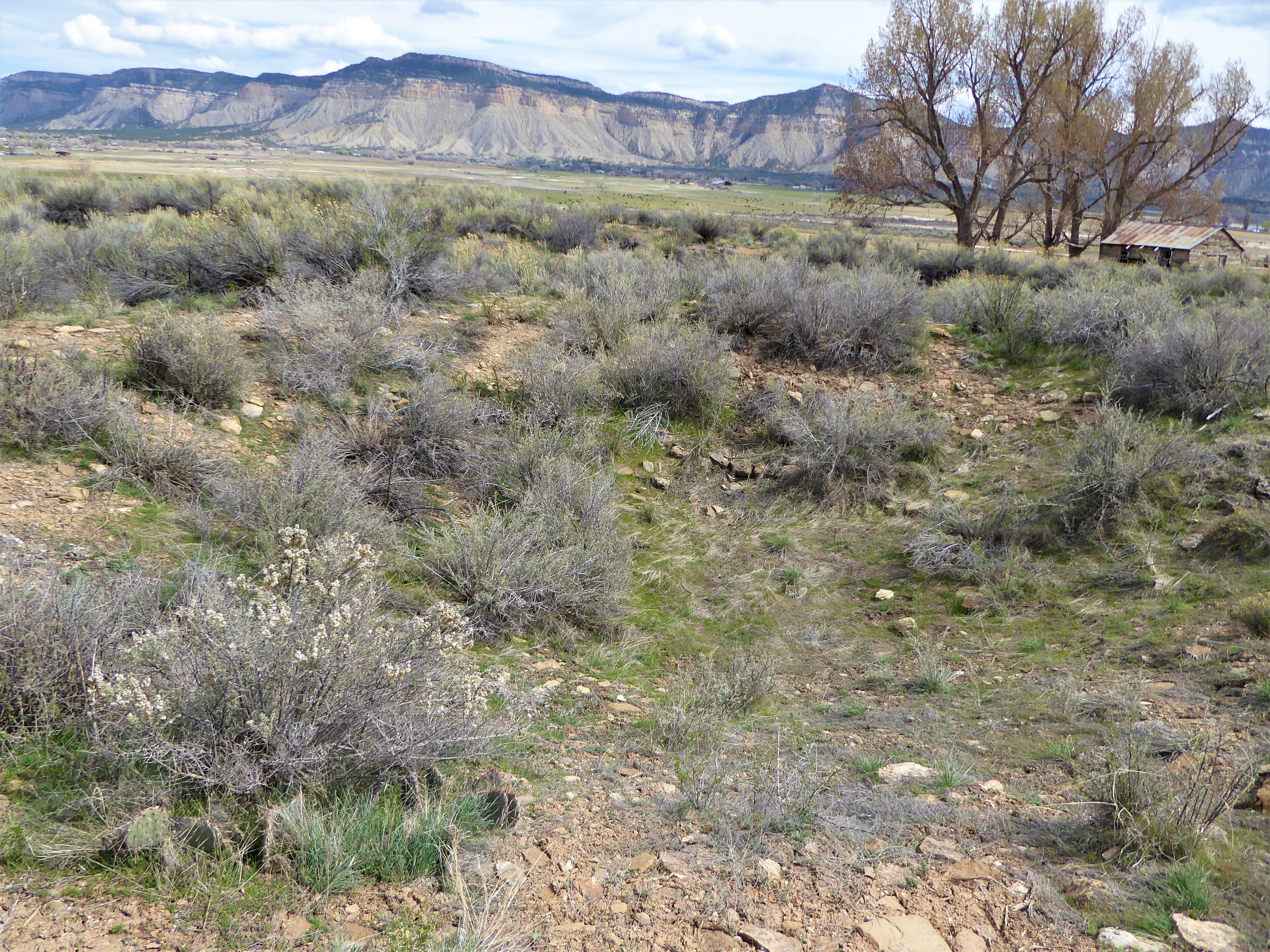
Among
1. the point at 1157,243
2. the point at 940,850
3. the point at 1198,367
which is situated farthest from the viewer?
the point at 1157,243

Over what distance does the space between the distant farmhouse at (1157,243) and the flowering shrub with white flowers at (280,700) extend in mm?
28234

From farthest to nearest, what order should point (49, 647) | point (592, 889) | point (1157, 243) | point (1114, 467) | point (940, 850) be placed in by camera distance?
point (1157, 243) < point (1114, 467) < point (49, 647) < point (940, 850) < point (592, 889)

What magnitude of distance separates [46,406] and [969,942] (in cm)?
649

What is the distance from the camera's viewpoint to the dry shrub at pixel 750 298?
988cm

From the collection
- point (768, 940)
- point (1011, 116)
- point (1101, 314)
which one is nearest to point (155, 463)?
point (768, 940)

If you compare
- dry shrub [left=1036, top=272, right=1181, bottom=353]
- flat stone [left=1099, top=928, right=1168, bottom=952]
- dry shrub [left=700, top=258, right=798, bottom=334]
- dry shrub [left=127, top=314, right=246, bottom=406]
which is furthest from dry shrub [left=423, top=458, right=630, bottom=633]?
dry shrub [left=1036, top=272, right=1181, bottom=353]

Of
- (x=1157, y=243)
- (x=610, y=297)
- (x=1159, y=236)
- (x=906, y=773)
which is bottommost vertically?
(x=906, y=773)

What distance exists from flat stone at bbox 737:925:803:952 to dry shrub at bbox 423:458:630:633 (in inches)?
107

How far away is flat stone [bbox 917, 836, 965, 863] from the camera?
2600 mm

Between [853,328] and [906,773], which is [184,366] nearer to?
[906,773]

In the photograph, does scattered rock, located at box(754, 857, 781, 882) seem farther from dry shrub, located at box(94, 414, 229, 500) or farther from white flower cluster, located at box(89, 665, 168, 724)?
dry shrub, located at box(94, 414, 229, 500)

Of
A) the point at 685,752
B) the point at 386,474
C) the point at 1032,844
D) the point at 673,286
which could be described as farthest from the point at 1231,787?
the point at 673,286

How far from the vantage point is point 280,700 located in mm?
2723

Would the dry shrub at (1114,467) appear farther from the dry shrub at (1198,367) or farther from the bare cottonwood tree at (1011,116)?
the bare cottonwood tree at (1011,116)
